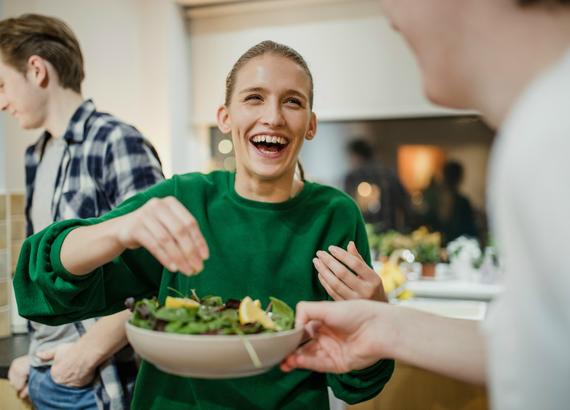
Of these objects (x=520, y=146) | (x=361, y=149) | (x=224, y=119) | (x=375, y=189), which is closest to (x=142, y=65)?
(x=361, y=149)

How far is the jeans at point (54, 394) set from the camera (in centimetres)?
168

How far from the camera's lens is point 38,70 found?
179 cm

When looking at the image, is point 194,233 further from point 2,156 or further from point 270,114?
point 2,156

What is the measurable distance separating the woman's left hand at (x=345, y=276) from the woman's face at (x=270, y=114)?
0.25m

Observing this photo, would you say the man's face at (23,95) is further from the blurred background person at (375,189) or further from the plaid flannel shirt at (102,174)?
the blurred background person at (375,189)

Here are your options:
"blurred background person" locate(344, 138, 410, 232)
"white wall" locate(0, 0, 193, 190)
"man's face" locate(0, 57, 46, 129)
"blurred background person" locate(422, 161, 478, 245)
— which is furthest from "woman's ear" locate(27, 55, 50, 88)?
"blurred background person" locate(422, 161, 478, 245)

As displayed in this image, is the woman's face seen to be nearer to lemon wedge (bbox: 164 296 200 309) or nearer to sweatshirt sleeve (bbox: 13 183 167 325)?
sweatshirt sleeve (bbox: 13 183 167 325)

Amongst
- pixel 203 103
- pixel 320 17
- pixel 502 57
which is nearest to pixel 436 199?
pixel 320 17

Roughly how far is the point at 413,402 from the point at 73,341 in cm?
120

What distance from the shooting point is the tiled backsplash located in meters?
2.27

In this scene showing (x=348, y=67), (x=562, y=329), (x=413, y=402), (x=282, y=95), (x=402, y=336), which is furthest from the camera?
(x=348, y=67)

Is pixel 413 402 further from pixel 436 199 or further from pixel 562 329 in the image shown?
pixel 436 199

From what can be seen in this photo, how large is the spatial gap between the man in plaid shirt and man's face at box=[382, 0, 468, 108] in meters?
1.02

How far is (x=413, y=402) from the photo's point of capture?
7.26ft
